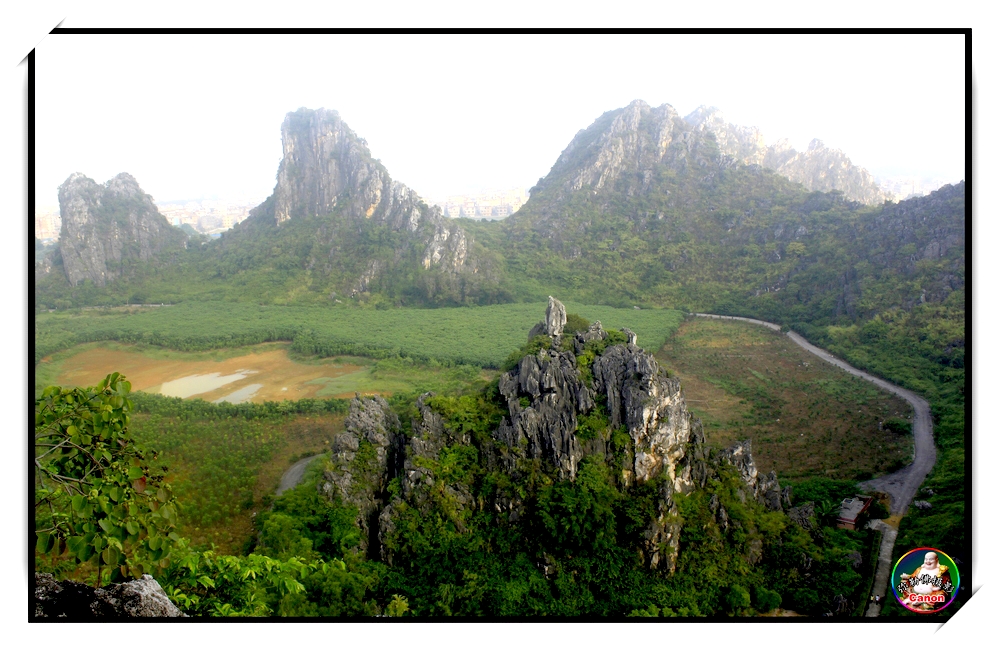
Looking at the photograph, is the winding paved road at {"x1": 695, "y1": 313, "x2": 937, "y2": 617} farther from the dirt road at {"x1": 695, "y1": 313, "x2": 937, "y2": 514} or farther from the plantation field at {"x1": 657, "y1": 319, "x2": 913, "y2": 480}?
the plantation field at {"x1": 657, "y1": 319, "x2": 913, "y2": 480}

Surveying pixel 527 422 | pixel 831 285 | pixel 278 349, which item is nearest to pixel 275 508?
pixel 527 422

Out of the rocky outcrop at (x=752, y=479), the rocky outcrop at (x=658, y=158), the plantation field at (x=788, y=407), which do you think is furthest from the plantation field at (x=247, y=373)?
the rocky outcrop at (x=658, y=158)

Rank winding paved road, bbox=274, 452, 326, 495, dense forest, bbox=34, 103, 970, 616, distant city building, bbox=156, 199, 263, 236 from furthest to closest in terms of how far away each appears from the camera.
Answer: distant city building, bbox=156, 199, 263, 236 < winding paved road, bbox=274, 452, 326, 495 < dense forest, bbox=34, 103, 970, 616

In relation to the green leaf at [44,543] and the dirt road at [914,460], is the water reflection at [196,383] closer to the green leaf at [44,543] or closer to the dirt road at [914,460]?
the green leaf at [44,543]

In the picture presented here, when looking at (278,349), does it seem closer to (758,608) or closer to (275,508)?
(275,508)

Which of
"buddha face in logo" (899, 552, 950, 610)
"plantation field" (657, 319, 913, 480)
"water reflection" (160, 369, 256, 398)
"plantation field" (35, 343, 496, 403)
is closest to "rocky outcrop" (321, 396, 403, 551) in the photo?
"plantation field" (657, 319, 913, 480)
